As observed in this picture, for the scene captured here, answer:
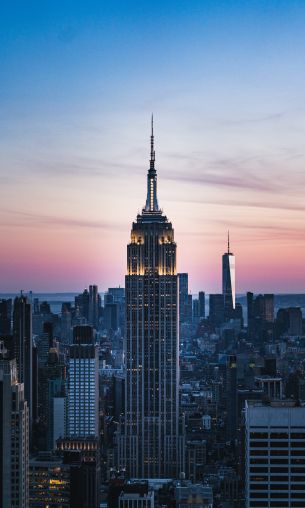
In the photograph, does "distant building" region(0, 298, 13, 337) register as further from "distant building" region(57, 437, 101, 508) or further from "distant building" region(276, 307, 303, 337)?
"distant building" region(276, 307, 303, 337)

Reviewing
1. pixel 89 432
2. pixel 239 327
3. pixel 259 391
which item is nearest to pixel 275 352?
pixel 239 327

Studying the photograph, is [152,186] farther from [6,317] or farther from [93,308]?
[93,308]

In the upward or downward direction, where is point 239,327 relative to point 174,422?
upward

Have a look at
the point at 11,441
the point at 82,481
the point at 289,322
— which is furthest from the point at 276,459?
the point at 289,322

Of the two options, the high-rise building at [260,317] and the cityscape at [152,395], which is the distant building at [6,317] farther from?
the high-rise building at [260,317]

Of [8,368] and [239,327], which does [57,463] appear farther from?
[239,327]

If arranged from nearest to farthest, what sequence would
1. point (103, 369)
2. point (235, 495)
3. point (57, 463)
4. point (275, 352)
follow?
point (57, 463), point (235, 495), point (103, 369), point (275, 352)
